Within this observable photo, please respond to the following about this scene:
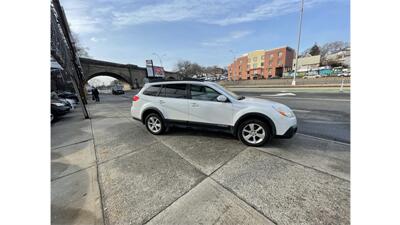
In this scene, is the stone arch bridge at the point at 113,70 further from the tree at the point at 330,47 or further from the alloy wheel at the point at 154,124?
the tree at the point at 330,47

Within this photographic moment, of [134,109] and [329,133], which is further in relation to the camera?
[134,109]

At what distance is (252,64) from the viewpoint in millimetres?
70250

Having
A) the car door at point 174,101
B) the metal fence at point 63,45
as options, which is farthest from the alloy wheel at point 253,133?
the metal fence at point 63,45

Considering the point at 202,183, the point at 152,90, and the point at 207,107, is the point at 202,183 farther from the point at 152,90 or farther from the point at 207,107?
the point at 152,90

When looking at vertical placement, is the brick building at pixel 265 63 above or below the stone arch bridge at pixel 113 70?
above

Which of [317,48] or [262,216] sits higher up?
[317,48]

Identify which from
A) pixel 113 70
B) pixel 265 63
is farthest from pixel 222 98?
pixel 265 63

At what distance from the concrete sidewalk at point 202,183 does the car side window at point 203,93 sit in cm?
110

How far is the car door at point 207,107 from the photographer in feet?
12.3
